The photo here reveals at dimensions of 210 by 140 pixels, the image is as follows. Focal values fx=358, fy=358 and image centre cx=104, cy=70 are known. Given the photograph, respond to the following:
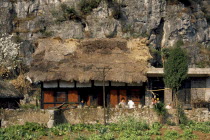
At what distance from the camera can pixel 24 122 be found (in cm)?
1880

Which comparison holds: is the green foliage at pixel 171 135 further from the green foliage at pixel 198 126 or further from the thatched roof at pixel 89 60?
the thatched roof at pixel 89 60

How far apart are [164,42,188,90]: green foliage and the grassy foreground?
93.7 inches

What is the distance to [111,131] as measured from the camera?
17.2 m

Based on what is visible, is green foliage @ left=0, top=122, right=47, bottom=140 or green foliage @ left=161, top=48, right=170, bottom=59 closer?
green foliage @ left=0, top=122, right=47, bottom=140

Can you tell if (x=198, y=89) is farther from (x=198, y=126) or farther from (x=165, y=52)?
(x=165, y=52)

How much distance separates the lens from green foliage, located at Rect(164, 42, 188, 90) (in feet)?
63.4

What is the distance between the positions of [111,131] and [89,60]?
8142 mm

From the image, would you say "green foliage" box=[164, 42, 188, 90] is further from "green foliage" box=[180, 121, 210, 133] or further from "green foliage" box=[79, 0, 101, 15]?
"green foliage" box=[79, 0, 101, 15]

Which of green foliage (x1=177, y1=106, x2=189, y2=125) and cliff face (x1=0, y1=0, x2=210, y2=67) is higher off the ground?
cliff face (x1=0, y1=0, x2=210, y2=67)

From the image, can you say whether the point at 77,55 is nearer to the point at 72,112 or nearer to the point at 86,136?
the point at 72,112

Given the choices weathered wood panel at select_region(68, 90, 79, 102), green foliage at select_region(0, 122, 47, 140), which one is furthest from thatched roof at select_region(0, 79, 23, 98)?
green foliage at select_region(0, 122, 47, 140)

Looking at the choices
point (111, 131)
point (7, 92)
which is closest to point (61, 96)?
point (7, 92)

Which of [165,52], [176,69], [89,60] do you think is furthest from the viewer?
[165,52]

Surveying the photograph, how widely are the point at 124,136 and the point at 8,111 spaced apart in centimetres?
667
